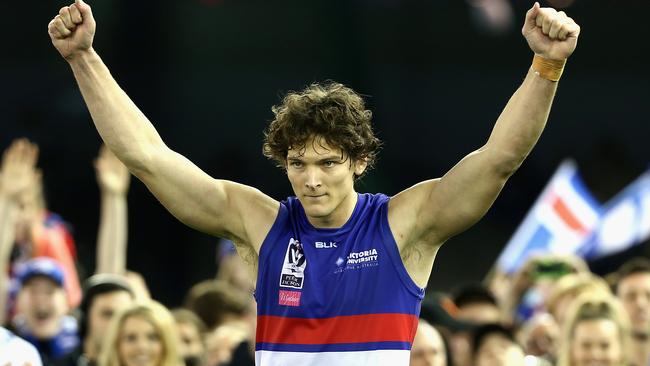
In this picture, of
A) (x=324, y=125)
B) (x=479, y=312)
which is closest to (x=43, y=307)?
(x=479, y=312)

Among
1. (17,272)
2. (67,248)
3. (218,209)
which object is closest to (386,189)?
(67,248)

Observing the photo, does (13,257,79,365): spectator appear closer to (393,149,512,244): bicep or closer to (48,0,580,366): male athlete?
(48,0,580,366): male athlete

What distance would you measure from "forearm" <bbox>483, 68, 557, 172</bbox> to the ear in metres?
0.53

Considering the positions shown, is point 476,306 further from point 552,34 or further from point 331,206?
point 552,34

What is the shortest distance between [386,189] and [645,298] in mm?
4501

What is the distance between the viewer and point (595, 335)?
28.3 ft

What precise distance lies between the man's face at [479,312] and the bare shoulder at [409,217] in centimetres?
434

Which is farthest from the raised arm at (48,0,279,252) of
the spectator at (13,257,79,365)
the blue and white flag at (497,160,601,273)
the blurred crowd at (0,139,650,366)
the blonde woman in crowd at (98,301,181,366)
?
the blue and white flag at (497,160,601,273)

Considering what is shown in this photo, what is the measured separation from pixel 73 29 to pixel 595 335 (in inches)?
159

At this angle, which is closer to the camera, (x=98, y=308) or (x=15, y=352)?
(x=15, y=352)

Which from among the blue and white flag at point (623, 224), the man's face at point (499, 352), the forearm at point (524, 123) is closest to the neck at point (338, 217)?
the forearm at point (524, 123)

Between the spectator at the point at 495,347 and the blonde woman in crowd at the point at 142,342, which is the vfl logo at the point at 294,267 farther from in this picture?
the spectator at the point at 495,347

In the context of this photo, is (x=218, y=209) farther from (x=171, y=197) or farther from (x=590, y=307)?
(x=590, y=307)

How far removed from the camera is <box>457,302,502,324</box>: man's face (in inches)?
391
